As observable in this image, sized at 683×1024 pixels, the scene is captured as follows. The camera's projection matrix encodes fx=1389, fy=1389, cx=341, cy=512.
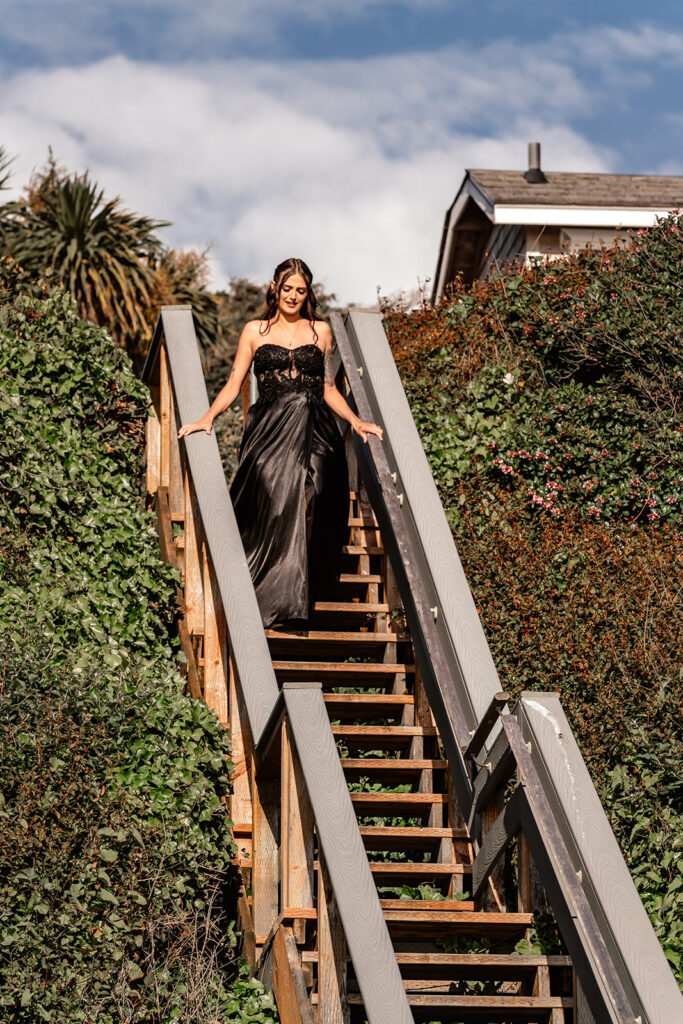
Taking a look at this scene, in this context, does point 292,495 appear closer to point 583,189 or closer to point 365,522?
point 365,522

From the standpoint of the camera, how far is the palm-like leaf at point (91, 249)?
1658 cm

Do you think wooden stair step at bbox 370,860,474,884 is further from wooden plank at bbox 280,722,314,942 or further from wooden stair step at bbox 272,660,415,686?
wooden stair step at bbox 272,660,415,686

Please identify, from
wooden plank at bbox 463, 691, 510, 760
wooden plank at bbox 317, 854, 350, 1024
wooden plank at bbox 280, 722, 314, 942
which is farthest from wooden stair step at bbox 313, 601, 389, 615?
wooden plank at bbox 317, 854, 350, 1024

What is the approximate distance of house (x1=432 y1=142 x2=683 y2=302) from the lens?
1537 cm

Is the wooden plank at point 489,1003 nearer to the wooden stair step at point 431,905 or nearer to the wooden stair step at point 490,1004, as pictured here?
the wooden stair step at point 490,1004

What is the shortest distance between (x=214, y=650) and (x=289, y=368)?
1.78m

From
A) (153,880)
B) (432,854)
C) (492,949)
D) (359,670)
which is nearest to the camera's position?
(153,880)

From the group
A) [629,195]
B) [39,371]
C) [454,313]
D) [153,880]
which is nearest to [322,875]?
[153,880]

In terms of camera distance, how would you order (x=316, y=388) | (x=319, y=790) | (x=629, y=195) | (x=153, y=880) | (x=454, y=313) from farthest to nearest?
1. (x=629, y=195)
2. (x=454, y=313)
3. (x=316, y=388)
4. (x=153, y=880)
5. (x=319, y=790)

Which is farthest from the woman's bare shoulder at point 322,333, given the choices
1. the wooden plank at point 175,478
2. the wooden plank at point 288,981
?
the wooden plank at point 288,981

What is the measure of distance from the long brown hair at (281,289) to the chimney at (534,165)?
35.1 feet

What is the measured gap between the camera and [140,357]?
16828 mm

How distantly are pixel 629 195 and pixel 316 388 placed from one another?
10367 millimetres

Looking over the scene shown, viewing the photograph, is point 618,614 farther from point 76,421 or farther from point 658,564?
point 76,421
